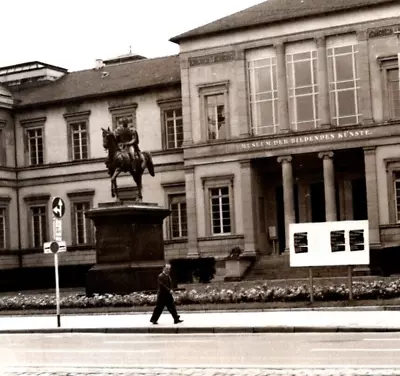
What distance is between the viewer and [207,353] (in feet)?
56.1

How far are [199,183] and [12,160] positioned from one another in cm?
1354

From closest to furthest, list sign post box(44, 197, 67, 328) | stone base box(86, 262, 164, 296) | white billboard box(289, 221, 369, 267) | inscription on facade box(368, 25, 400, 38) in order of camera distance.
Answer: sign post box(44, 197, 67, 328) → white billboard box(289, 221, 369, 267) → stone base box(86, 262, 164, 296) → inscription on facade box(368, 25, 400, 38)

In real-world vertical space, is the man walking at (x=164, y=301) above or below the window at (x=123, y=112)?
below

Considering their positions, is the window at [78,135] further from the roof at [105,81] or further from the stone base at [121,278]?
the stone base at [121,278]

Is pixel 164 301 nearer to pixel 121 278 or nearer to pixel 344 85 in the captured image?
pixel 121 278

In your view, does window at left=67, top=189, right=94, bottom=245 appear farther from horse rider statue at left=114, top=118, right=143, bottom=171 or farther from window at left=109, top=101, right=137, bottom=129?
horse rider statue at left=114, top=118, right=143, bottom=171

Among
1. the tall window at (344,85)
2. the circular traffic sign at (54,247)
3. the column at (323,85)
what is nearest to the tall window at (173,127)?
the column at (323,85)

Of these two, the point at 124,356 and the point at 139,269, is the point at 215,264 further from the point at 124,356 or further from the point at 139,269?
the point at 124,356

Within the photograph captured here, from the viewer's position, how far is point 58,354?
18.4 meters

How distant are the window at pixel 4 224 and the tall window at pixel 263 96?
1661 centimetres

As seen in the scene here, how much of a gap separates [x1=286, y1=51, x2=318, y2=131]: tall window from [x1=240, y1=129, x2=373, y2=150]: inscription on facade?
0.62m

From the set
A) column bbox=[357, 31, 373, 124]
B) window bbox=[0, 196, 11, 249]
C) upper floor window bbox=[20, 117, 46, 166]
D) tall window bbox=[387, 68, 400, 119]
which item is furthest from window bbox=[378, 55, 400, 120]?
window bbox=[0, 196, 11, 249]

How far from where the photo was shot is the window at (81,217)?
56.1 m

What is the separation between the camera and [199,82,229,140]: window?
4947 centimetres
